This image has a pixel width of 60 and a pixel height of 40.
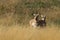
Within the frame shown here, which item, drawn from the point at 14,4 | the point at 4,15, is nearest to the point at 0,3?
the point at 14,4

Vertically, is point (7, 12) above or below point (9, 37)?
below

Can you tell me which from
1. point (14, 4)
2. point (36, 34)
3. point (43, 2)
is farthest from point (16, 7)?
point (36, 34)

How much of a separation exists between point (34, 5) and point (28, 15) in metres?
2.42

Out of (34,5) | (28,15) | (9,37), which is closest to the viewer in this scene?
(9,37)

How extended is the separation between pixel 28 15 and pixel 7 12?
1877mm

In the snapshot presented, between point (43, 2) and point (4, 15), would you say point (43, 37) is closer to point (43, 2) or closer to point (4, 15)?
point (4, 15)

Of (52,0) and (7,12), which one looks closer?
(7,12)

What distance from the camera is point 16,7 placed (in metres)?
25.8

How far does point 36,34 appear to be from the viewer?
920 centimetres

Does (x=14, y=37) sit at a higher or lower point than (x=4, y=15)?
higher

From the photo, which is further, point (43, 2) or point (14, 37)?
point (43, 2)

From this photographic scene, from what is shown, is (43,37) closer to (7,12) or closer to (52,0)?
(7,12)

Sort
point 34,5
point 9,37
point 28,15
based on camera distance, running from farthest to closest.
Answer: point 34,5
point 28,15
point 9,37

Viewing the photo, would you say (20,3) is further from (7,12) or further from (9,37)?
(9,37)
